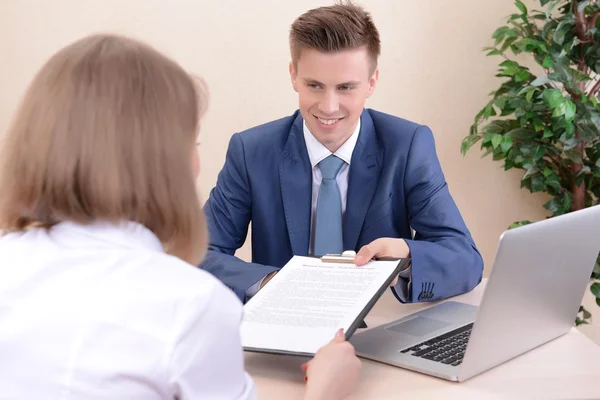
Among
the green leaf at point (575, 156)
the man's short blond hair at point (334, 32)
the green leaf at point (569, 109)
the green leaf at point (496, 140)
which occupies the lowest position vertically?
the green leaf at point (575, 156)

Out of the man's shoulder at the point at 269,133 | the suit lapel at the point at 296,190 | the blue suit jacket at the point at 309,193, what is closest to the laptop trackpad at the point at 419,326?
the blue suit jacket at the point at 309,193

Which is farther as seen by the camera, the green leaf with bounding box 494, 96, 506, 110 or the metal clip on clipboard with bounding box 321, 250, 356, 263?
the green leaf with bounding box 494, 96, 506, 110

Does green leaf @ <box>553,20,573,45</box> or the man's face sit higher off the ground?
green leaf @ <box>553,20,573,45</box>

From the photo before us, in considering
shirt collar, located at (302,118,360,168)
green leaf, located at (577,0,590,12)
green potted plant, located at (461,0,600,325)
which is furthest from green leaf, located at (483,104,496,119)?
shirt collar, located at (302,118,360,168)

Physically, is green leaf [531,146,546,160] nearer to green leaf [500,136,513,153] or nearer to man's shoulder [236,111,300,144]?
green leaf [500,136,513,153]

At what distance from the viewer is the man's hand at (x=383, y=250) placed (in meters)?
1.52

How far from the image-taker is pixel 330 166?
2037 mm

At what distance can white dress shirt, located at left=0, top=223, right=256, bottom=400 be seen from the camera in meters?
0.79

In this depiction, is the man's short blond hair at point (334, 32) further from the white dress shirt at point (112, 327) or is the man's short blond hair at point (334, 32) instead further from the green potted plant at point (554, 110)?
the white dress shirt at point (112, 327)

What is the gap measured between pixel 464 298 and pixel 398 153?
48 cm

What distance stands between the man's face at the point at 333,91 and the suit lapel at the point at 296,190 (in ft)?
0.24

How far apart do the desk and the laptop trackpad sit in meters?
0.16

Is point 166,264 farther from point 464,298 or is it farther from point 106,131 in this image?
point 464,298

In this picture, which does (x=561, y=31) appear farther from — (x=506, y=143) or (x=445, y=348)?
(x=445, y=348)
